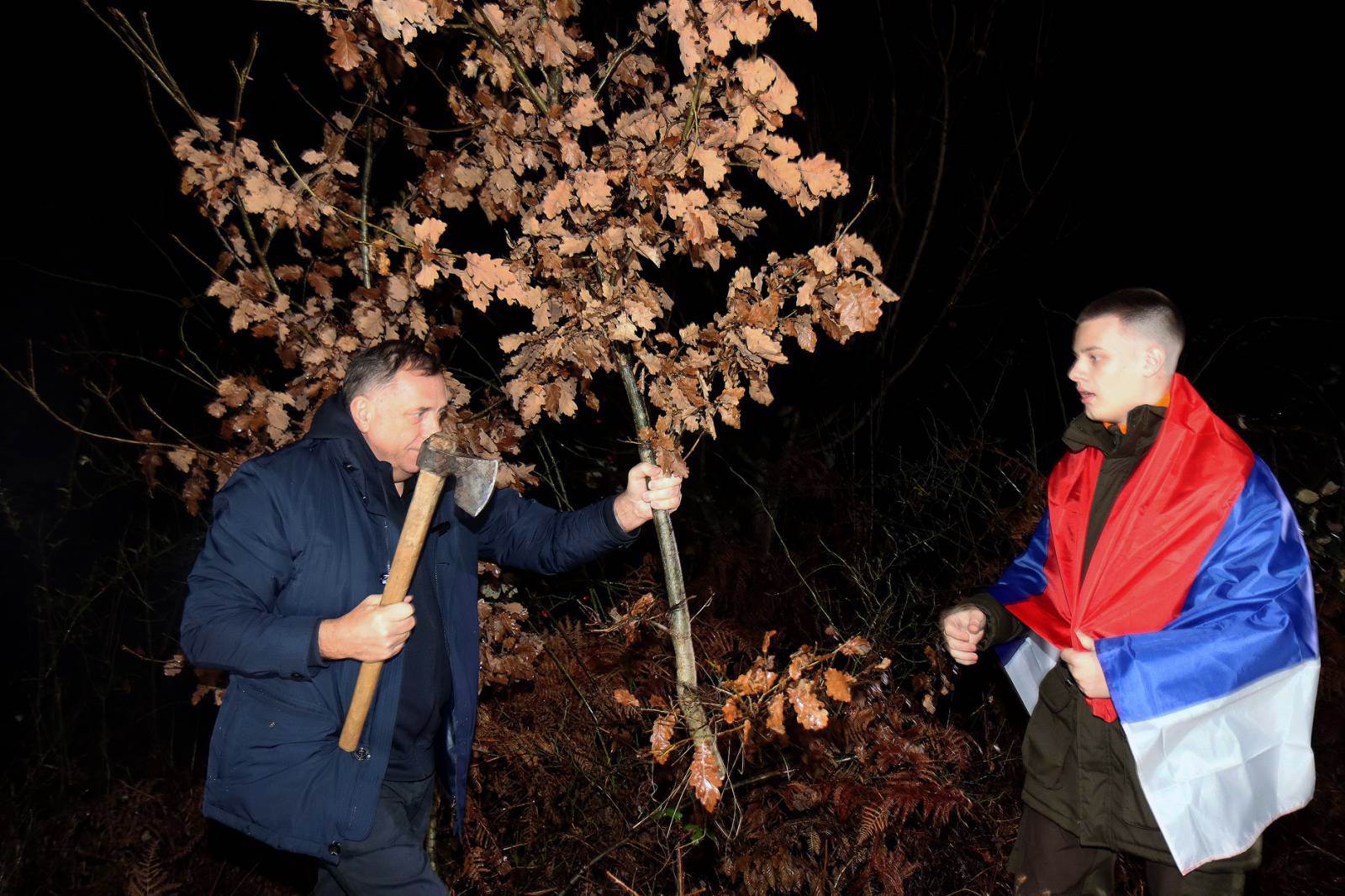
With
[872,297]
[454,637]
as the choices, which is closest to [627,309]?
[872,297]

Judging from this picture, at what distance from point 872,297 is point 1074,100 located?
9.37 metres

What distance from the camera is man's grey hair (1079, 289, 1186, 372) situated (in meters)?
2.65

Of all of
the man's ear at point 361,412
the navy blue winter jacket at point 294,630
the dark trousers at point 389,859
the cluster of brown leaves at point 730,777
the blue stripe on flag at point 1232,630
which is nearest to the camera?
the navy blue winter jacket at point 294,630

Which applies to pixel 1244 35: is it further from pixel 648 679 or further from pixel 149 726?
pixel 149 726

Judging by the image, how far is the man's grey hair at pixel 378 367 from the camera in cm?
273

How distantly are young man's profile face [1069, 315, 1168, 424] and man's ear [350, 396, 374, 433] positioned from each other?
2.33m

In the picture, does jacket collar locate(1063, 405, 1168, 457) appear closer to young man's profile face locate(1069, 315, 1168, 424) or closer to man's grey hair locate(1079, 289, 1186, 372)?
young man's profile face locate(1069, 315, 1168, 424)

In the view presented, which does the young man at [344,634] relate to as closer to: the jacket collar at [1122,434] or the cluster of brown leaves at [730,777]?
the cluster of brown leaves at [730,777]

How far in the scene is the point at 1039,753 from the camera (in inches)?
114

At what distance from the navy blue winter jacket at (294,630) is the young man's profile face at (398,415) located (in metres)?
0.06

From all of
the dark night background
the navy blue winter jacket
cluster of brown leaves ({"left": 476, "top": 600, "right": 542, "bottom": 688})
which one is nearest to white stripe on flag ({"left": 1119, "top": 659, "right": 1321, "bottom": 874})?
the navy blue winter jacket

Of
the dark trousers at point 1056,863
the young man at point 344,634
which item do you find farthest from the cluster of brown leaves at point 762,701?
the dark trousers at point 1056,863

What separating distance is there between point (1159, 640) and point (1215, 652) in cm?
14

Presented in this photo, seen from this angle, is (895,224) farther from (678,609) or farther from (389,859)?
(389,859)
